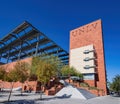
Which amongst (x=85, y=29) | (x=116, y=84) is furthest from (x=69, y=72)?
(x=85, y=29)

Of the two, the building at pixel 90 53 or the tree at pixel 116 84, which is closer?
the tree at pixel 116 84

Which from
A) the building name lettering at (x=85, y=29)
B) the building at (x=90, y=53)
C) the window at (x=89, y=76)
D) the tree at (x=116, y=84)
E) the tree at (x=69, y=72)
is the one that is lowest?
the tree at (x=116, y=84)

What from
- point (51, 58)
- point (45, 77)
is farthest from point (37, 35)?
point (45, 77)

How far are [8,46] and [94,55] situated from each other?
35.3m

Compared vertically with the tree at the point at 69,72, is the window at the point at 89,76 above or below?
below

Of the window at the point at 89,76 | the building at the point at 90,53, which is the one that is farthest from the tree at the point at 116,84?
the window at the point at 89,76

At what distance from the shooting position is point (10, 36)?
50.4 meters

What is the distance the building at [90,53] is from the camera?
46.6 metres

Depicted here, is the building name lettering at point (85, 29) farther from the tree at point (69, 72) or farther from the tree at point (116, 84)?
the tree at point (116, 84)

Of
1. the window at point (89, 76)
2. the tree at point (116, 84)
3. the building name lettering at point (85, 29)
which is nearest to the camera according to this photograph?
the tree at point (116, 84)

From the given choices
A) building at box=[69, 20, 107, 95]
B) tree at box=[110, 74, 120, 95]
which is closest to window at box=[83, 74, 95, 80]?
building at box=[69, 20, 107, 95]

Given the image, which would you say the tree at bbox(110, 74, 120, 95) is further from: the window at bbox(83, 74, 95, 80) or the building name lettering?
the building name lettering

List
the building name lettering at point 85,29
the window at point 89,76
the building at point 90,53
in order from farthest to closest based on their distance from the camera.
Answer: the building name lettering at point 85,29 → the window at point 89,76 → the building at point 90,53

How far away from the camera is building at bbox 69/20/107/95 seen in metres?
46.6
